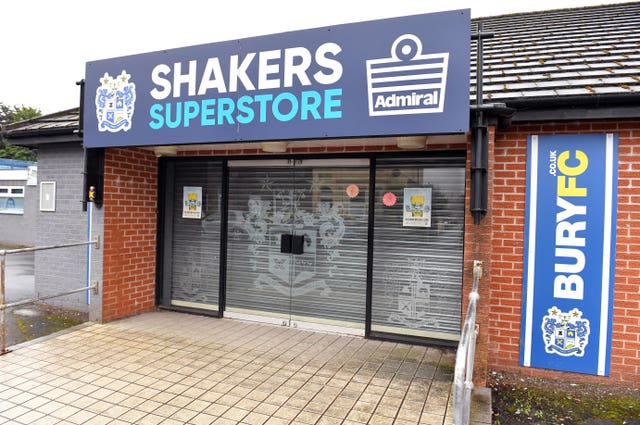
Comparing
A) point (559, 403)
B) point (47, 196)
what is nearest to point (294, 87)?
point (559, 403)

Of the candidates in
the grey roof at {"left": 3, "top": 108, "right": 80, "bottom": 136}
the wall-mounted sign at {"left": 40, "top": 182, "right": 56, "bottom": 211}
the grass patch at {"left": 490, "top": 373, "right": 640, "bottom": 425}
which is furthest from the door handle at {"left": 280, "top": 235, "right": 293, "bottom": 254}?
A: the wall-mounted sign at {"left": 40, "top": 182, "right": 56, "bottom": 211}

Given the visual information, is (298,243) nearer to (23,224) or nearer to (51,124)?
(51,124)

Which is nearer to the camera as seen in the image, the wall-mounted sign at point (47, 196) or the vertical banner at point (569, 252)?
the vertical banner at point (569, 252)

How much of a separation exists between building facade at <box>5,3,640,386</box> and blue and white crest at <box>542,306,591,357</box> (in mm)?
15

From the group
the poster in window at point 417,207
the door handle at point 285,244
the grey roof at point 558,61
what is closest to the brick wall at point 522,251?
the grey roof at point 558,61

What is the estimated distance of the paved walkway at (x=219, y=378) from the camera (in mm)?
3412

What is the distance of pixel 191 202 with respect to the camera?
6.51 m

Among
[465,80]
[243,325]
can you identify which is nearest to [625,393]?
[465,80]

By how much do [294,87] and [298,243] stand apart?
2.26m

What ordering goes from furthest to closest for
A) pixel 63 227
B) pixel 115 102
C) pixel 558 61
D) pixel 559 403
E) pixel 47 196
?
pixel 47 196 < pixel 63 227 < pixel 558 61 < pixel 115 102 < pixel 559 403

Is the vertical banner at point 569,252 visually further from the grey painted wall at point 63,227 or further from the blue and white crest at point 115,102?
the grey painted wall at point 63,227

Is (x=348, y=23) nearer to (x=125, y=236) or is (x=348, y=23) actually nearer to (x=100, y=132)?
(x=100, y=132)

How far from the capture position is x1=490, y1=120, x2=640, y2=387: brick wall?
4137 mm

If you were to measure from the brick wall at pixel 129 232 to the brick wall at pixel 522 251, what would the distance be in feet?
16.1
